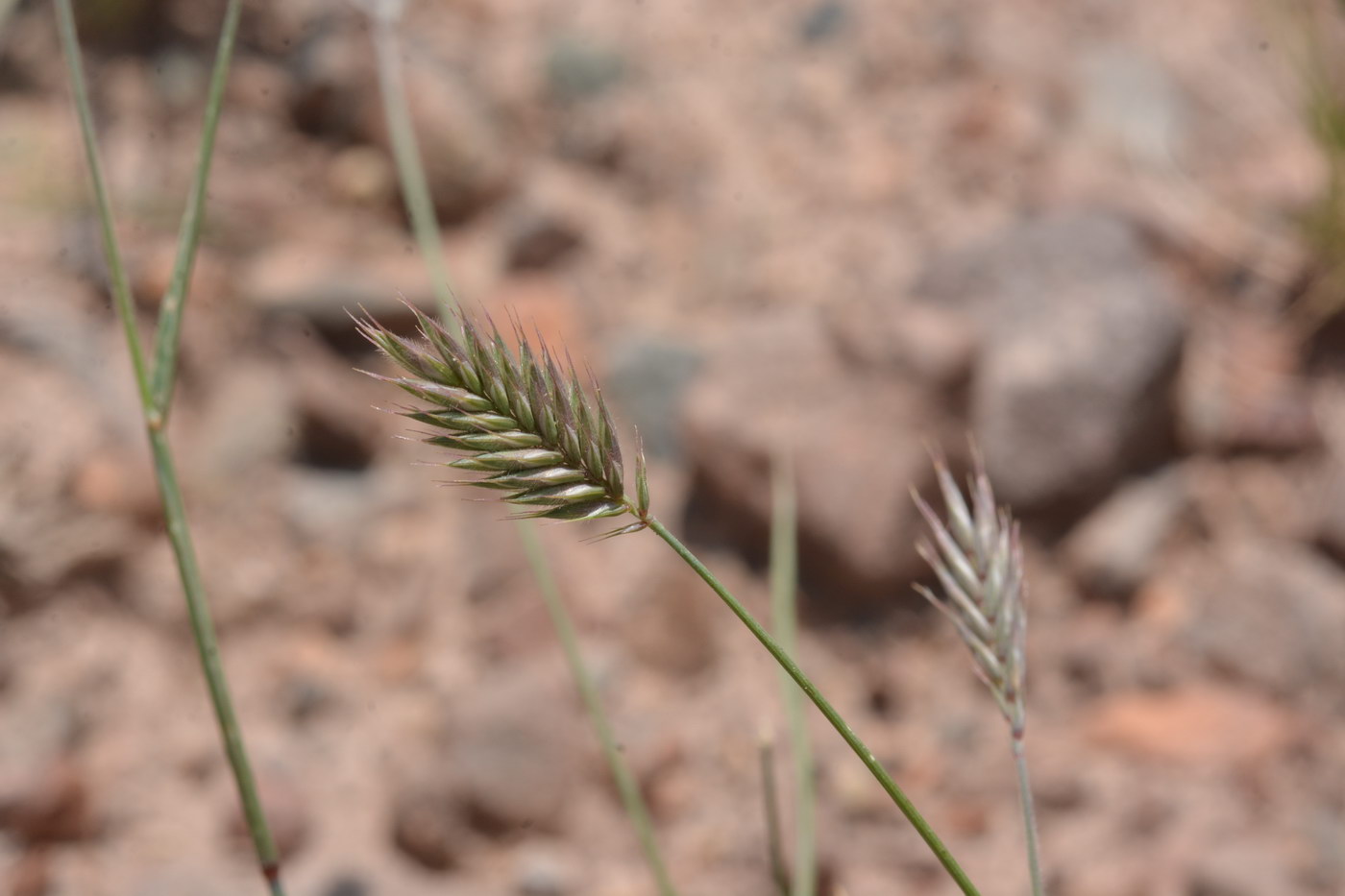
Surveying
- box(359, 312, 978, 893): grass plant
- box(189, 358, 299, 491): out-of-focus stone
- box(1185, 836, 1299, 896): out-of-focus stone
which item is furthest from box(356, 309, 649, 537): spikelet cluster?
box(189, 358, 299, 491): out-of-focus stone

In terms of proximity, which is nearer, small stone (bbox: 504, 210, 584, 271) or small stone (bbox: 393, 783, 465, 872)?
small stone (bbox: 393, 783, 465, 872)

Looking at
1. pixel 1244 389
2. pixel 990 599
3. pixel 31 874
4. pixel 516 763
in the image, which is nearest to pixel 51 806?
pixel 31 874

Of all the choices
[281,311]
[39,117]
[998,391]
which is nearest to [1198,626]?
[998,391]

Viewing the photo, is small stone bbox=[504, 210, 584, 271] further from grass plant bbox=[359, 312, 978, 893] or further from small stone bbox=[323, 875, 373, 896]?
grass plant bbox=[359, 312, 978, 893]

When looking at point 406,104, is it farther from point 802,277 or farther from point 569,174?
point 802,277

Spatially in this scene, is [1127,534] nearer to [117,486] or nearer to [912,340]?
[912,340]
